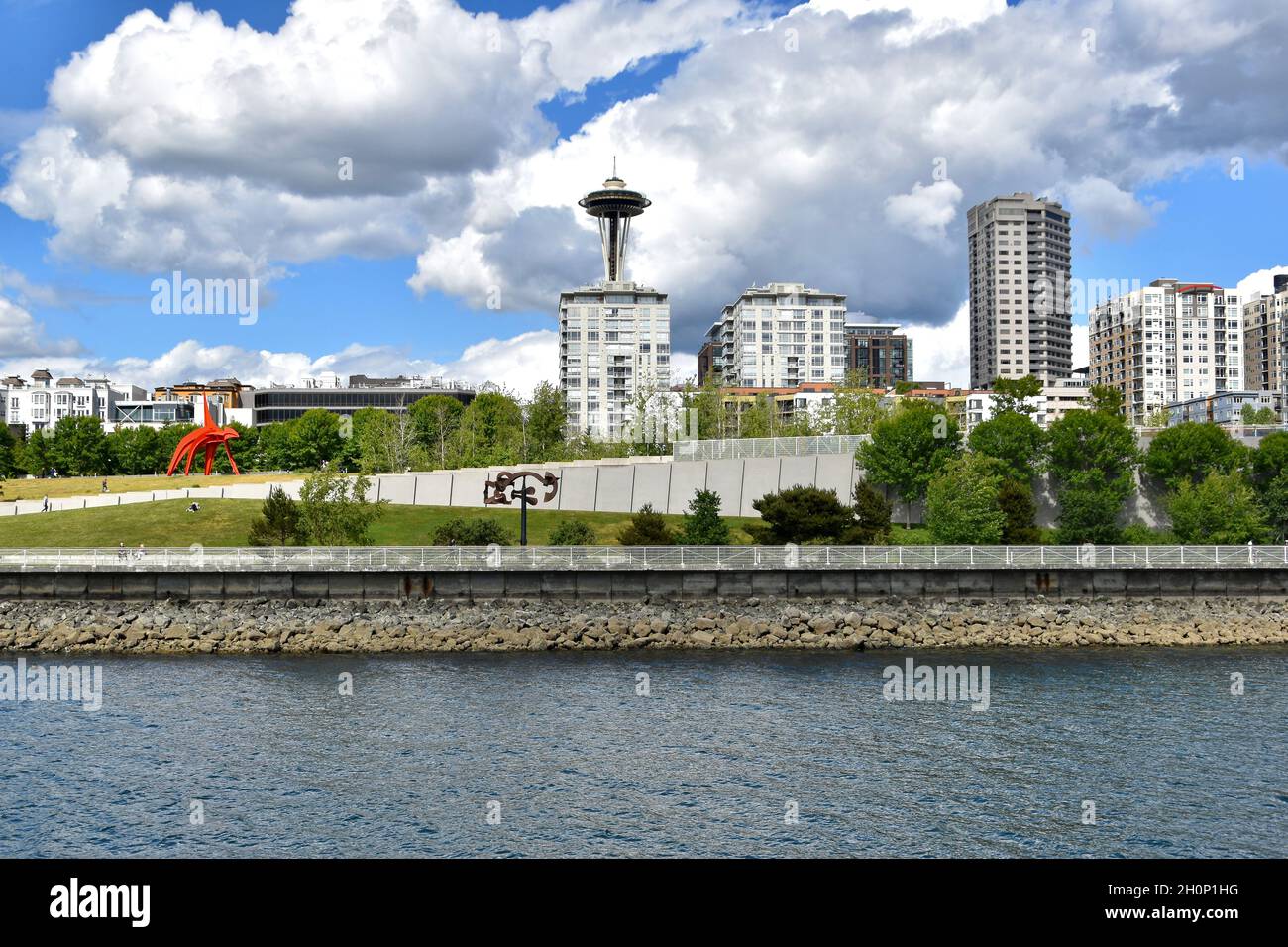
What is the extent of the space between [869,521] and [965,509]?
6.21 metres

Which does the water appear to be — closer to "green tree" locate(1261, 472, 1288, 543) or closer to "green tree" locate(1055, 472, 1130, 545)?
"green tree" locate(1055, 472, 1130, 545)

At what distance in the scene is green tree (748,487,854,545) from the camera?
66.4 m

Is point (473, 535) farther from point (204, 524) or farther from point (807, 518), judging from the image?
point (204, 524)

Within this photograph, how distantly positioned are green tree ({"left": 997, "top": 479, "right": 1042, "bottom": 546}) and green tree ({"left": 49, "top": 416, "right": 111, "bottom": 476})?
403 feet

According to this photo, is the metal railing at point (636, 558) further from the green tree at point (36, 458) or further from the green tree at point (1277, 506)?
the green tree at point (36, 458)

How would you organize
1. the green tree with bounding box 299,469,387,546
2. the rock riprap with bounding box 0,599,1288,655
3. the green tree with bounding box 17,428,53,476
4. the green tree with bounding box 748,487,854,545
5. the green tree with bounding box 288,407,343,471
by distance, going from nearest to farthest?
the rock riprap with bounding box 0,599,1288,655, the green tree with bounding box 748,487,854,545, the green tree with bounding box 299,469,387,546, the green tree with bounding box 17,428,53,476, the green tree with bounding box 288,407,343,471

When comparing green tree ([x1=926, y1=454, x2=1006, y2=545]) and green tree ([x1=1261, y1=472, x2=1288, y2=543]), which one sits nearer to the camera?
green tree ([x1=926, y1=454, x2=1006, y2=545])

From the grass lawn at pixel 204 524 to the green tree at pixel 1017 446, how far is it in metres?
19.4

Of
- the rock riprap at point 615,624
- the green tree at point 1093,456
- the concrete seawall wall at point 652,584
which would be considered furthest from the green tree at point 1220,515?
the rock riprap at point 615,624

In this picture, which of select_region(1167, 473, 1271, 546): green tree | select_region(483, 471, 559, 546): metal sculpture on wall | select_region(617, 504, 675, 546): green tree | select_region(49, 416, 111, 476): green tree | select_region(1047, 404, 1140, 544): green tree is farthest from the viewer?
select_region(49, 416, 111, 476): green tree

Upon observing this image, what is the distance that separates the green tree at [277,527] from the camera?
6675cm

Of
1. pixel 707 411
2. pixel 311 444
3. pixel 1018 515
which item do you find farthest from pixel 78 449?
pixel 1018 515

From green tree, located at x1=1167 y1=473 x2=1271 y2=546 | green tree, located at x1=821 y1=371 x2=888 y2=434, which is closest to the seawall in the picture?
green tree, located at x1=1167 y1=473 x2=1271 y2=546
